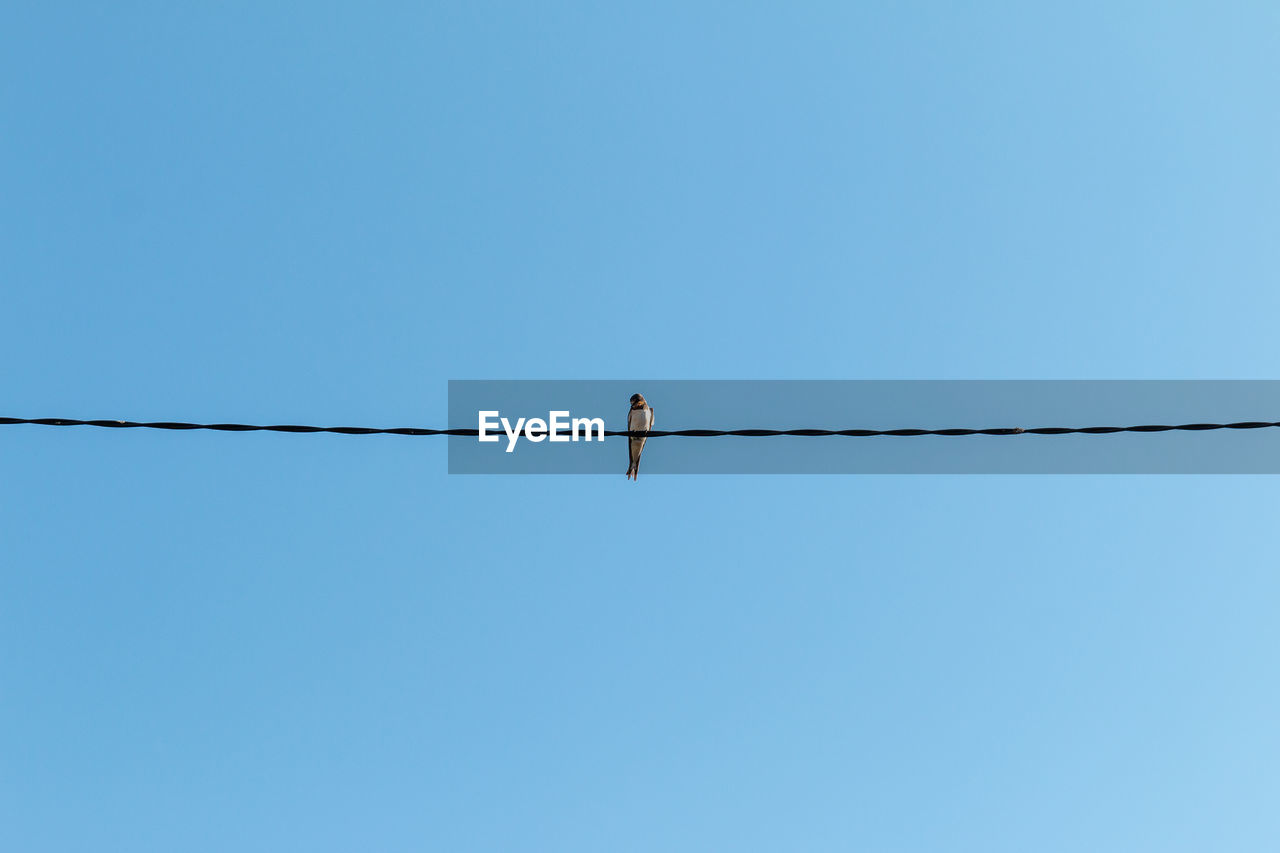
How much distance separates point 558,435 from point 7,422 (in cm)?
326

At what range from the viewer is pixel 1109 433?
6684 mm

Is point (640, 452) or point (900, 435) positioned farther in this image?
point (640, 452)

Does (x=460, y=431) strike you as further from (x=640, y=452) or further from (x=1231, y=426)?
(x=640, y=452)

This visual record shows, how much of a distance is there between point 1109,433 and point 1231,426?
679 mm

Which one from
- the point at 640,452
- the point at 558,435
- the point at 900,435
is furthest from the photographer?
the point at 640,452

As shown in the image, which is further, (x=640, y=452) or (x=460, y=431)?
(x=640, y=452)

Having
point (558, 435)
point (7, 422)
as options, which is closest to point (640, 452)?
point (558, 435)

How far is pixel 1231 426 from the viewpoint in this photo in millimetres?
6531

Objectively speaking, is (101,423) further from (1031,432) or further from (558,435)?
(1031,432)

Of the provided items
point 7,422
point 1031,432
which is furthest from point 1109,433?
point 7,422

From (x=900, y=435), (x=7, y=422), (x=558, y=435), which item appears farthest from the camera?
(x=558, y=435)

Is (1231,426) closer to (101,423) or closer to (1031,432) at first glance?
(1031,432)

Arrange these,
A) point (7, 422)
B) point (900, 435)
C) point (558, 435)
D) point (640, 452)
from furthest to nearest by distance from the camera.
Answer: point (640, 452), point (558, 435), point (900, 435), point (7, 422)

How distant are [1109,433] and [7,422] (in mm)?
6499
